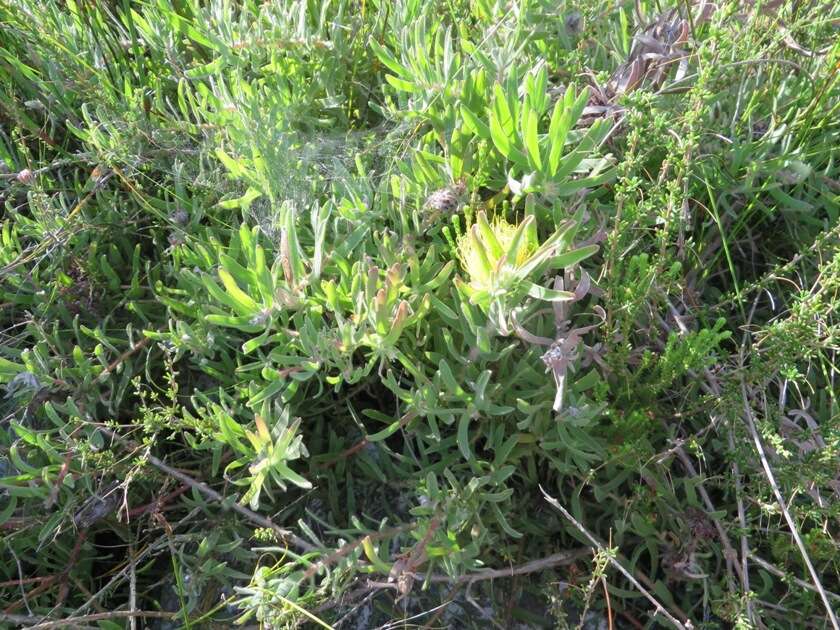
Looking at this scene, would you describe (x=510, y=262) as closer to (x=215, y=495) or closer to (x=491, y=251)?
(x=491, y=251)

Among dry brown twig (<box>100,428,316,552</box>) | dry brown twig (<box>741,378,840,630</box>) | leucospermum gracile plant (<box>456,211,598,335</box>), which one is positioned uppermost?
leucospermum gracile plant (<box>456,211,598,335</box>)

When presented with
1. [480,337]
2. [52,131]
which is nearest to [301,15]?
[52,131]

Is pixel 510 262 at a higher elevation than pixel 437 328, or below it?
higher

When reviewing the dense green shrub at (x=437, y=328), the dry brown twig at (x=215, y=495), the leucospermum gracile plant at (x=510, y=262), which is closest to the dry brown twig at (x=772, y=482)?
the dense green shrub at (x=437, y=328)

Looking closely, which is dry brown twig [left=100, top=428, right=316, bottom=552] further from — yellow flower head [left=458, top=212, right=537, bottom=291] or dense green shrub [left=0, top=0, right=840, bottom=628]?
yellow flower head [left=458, top=212, right=537, bottom=291]

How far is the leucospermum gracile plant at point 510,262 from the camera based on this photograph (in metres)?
1.26

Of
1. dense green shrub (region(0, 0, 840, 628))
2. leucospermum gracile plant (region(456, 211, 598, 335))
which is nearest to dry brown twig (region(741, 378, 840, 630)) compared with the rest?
dense green shrub (region(0, 0, 840, 628))

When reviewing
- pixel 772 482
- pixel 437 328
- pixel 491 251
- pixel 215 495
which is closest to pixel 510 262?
pixel 491 251

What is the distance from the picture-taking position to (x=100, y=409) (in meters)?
1.82

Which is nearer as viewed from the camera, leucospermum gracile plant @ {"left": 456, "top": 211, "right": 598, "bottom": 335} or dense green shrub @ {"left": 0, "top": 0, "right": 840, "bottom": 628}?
leucospermum gracile plant @ {"left": 456, "top": 211, "right": 598, "bottom": 335}

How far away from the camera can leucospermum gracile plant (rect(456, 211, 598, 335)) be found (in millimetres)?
1259

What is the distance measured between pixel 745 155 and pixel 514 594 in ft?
3.44

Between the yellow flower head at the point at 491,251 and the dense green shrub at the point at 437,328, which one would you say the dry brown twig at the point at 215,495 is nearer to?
the dense green shrub at the point at 437,328

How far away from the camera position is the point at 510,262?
1271 millimetres
